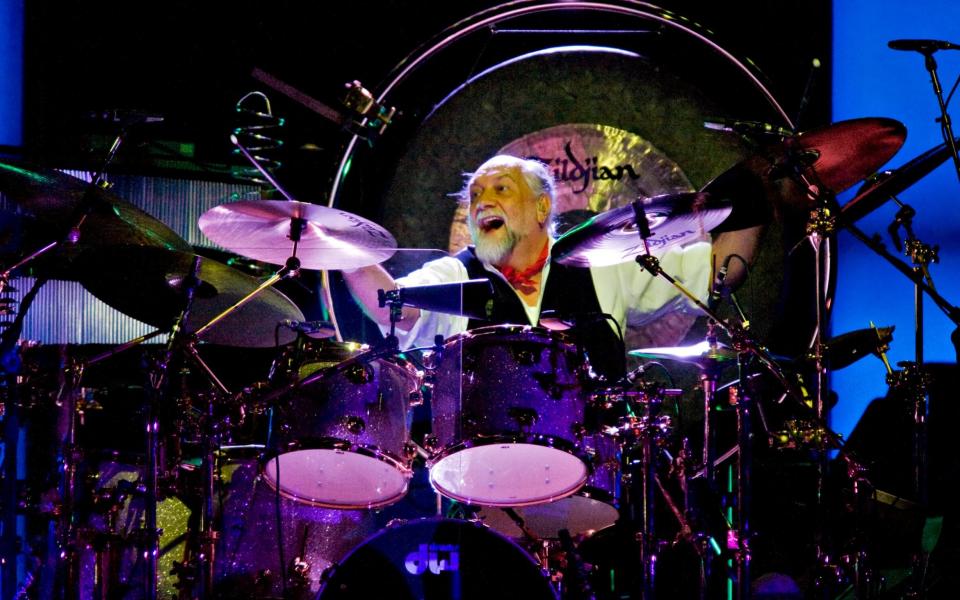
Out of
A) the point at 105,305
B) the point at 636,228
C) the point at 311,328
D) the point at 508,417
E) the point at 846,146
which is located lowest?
the point at 508,417

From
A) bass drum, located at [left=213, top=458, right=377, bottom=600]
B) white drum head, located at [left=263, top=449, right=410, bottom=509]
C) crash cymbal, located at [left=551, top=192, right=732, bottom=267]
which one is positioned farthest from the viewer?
bass drum, located at [left=213, top=458, right=377, bottom=600]

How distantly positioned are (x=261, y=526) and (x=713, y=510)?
60.4 inches

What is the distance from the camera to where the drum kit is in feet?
9.73

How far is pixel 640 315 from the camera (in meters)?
4.30

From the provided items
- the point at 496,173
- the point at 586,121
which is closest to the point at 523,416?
the point at 496,173

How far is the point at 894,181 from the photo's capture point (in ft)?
10.2

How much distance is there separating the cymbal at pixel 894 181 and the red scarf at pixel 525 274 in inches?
54.9

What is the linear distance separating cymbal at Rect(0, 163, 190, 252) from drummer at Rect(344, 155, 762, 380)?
1.17 m

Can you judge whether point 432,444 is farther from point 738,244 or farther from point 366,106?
point 738,244

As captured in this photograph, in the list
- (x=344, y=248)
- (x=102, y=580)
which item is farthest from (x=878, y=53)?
(x=102, y=580)

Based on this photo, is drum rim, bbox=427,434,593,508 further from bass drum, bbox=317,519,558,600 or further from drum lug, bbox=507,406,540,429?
bass drum, bbox=317,519,558,600

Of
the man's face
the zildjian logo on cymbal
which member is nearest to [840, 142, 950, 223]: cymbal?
the zildjian logo on cymbal

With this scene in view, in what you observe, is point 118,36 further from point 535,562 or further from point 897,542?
point 897,542

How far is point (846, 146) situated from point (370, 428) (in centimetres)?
170
